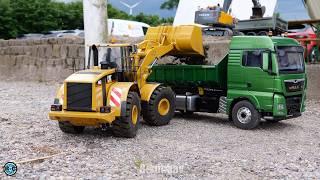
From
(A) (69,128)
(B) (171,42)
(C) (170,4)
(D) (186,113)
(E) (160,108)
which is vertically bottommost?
(D) (186,113)

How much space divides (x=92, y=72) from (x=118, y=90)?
0.66m

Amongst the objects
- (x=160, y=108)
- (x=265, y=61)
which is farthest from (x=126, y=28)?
(x=265, y=61)

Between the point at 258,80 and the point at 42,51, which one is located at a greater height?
the point at 42,51

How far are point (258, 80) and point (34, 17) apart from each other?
2663 cm

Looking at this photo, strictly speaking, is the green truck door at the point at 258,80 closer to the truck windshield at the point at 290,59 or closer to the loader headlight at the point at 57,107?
the truck windshield at the point at 290,59

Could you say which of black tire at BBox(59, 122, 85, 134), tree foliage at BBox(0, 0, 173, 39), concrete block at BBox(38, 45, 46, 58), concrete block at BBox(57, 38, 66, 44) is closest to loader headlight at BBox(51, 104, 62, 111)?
black tire at BBox(59, 122, 85, 134)

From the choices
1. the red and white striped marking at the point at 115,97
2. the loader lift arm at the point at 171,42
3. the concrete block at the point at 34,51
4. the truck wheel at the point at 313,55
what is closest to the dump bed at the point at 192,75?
the loader lift arm at the point at 171,42

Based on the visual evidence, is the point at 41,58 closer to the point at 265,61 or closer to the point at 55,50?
the point at 55,50

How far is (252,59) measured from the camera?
11781 millimetres

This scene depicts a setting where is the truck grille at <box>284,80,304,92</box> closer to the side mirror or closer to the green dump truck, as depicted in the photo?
the green dump truck

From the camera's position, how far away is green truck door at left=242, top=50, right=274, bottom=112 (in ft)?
37.8

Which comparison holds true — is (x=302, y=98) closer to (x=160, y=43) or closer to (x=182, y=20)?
(x=160, y=43)

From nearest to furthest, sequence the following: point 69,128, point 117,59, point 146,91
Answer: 1. point 69,128
2. point 117,59
3. point 146,91

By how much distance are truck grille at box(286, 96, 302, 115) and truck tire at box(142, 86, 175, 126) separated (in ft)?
8.54
